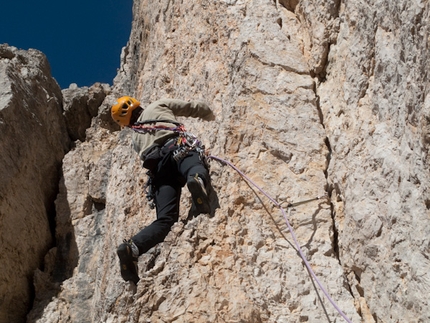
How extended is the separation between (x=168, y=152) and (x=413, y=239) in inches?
113

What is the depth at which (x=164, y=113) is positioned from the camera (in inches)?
261

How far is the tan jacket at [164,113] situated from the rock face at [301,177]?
0.31 metres

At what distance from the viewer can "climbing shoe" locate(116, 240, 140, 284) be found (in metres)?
5.51

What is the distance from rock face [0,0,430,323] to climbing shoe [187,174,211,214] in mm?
146

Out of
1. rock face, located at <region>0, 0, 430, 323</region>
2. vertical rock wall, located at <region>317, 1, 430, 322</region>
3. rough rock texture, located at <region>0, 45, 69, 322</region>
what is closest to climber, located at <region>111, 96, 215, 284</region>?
rock face, located at <region>0, 0, 430, 323</region>

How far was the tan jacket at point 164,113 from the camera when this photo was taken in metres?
6.46


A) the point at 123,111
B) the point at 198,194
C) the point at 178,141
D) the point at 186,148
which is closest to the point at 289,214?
the point at 198,194

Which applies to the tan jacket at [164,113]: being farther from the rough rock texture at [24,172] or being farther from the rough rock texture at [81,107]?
the rough rock texture at [81,107]

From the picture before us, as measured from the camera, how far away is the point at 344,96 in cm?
591

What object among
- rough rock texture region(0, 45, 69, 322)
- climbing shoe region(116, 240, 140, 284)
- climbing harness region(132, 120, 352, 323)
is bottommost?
climbing shoe region(116, 240, 140, 284)

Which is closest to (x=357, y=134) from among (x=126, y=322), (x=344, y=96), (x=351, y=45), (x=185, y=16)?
(x=344, y=96)

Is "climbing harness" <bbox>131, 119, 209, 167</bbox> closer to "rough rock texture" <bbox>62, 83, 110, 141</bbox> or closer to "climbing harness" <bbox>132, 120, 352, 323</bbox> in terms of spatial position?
"climbing harness" <bbox>132, 120, 352, 323</bbox>

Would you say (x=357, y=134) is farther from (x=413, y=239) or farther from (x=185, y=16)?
(x=185, y=16)

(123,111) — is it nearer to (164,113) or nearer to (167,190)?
(164,113)
